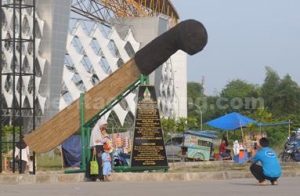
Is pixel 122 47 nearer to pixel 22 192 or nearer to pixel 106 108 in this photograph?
pixel 106 108

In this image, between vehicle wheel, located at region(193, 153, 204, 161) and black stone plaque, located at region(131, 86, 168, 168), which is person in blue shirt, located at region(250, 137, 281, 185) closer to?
black stone plaque, located at region(131, 86, 168, 168)

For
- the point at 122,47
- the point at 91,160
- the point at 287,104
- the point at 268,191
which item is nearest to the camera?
the point at 268,191

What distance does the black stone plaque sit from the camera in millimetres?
17312

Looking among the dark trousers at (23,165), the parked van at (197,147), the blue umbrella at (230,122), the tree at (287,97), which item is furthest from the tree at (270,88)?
the dark trousers at (23,165)

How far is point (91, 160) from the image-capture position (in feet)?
54.4

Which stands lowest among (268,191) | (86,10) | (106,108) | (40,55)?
(268,191)

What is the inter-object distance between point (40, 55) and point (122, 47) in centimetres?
1824

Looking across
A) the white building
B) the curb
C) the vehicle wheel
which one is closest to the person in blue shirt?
the curb

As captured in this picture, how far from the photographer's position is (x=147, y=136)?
17.4m

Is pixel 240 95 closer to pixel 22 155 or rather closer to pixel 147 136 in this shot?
pixel 22 155

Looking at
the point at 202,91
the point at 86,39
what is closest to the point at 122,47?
the point at 86,39

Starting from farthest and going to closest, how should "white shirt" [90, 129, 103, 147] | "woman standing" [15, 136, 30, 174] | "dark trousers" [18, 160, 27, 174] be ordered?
"dark trousers" [18, 160, 27, 174] < "woman standing" [15, 136, 30, 174] < "white shirt" [90, 129, 103, 147]

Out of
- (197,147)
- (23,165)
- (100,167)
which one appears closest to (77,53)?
(197,147)

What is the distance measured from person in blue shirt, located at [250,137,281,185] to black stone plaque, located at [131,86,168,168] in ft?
12.5
